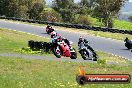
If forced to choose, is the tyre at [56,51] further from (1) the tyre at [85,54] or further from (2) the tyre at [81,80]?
(2) the tyre at [81,80]

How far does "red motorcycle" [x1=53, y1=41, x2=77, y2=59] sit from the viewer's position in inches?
208

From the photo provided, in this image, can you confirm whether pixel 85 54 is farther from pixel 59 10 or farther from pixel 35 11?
pixel 59 10

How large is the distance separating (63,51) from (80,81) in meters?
0.91

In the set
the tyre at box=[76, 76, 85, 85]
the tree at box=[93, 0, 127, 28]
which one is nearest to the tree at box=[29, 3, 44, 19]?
the tree at box=[93, 0, 127, 28]

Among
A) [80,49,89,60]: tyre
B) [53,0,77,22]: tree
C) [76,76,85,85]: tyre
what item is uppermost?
[80,49,89,60]: tyre

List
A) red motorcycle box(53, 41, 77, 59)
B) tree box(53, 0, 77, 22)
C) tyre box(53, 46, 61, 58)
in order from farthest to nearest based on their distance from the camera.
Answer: tree box(53, 0, 77, 22)
tyre box(53, 46, 61, 58)
red motorcycle box(53, 41, 77, 59)

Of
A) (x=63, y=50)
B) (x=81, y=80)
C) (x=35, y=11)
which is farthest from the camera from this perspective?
(x=35, y=11)

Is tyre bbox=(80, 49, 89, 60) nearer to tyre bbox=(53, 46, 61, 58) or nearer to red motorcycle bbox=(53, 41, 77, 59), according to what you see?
red motorcycle bbox=(53, 41, 77, 59)

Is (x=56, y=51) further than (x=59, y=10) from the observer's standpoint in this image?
No

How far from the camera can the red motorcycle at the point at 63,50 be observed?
17.3 ft

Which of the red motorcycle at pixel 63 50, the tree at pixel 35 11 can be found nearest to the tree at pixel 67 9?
the tree at pixel 35 11

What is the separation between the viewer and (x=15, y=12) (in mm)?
131625

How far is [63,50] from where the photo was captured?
212 inches

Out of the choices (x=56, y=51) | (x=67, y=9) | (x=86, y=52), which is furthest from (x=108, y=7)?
(x=56, y=51)
